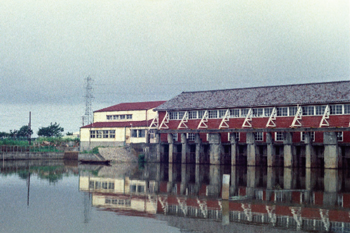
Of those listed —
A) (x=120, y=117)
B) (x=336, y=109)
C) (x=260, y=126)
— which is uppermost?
(x=120, y=117)

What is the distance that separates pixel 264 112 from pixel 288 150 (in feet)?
21.9

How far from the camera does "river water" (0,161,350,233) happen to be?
18688mm

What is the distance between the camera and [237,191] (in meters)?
29.5

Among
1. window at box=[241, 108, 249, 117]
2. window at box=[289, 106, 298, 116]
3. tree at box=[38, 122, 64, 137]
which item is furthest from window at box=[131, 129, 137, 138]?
tree at box=[38, 122, 64, 137]

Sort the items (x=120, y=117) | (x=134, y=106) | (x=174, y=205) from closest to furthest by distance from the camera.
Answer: (x=174, y=205) → (x=120, y=117) → (x=134, y=106)

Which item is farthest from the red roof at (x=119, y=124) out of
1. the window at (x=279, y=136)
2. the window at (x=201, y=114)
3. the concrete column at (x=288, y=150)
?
the concrete column at (x=288, y=150)

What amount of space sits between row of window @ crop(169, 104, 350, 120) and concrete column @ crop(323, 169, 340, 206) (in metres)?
7.32

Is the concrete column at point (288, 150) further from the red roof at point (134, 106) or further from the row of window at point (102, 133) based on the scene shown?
the row of window at point (102, 133)

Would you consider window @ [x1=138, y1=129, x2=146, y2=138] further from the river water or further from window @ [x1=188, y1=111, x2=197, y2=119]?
the river water

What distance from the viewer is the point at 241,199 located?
25578mm

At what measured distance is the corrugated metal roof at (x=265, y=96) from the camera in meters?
50.1

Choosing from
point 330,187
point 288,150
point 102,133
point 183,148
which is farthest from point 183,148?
point 330,187

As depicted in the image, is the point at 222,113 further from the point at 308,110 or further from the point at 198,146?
the point at 308,110

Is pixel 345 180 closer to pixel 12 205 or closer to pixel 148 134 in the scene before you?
pixel 12 205
